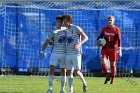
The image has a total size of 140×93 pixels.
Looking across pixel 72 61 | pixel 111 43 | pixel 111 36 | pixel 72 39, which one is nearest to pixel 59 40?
pixel 72 39

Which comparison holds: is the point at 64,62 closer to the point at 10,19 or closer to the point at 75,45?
the point at 75,45

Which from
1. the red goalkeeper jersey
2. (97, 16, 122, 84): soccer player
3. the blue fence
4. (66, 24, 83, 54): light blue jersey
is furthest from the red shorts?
(66, 24, 83, 54): light blue jersey

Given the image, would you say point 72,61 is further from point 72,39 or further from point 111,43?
point 111,43

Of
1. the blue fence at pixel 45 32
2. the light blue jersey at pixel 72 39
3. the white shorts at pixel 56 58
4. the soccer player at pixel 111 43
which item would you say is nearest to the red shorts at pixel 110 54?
the soccer player at pixel 111 43

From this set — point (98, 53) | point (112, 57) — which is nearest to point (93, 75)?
point (98, 53)

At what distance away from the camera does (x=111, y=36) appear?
16.9 meters

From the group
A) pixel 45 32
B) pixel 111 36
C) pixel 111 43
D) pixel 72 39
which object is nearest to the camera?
pixel 72 39

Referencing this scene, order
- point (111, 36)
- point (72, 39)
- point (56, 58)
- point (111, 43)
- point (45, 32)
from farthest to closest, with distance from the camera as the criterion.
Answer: point (45, 32)
point (111, 43)
point (111, 36)
point (72, 39)
point (56, 58)

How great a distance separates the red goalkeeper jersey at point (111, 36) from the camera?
1680cm

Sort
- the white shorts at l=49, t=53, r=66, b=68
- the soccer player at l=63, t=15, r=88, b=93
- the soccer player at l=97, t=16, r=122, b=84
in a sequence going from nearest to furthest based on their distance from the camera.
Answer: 1. the white shorts at l=49, t=53, r=66, b=68
2. the soccer player at l=63, t=15, r=88, b=93
3. the soccer player at l=97, t=16, r=122, b=84

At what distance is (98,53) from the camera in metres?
21.3

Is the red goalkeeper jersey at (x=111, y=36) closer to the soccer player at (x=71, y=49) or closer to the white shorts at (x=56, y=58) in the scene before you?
the soccer player at (x=71, y=49)

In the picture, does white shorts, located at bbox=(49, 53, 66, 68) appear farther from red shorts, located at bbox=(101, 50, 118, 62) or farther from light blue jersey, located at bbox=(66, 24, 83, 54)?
red shorts, located at bbox=(101, 50, 118, 62)

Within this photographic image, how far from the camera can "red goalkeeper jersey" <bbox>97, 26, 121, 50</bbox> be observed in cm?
1680
